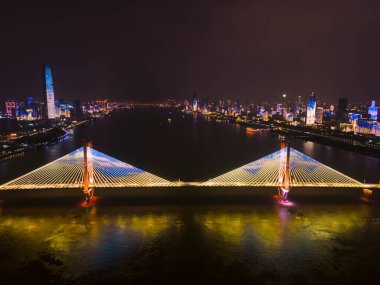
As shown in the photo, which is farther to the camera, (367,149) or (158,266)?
(367,149)

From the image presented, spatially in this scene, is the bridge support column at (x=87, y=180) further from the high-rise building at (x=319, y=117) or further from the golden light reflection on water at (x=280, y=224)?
the high-rise building at (x=319, y=117)

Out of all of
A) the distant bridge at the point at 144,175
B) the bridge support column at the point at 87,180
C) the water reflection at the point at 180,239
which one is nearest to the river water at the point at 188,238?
the water reflection at the point at 180,239

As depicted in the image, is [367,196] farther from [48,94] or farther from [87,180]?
[48,94]

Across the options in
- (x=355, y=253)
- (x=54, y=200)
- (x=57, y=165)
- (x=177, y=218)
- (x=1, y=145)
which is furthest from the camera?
(x=1, y=145)

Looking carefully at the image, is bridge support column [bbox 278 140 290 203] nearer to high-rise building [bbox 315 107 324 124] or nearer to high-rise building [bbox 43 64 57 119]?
high-rise building [bbox 315 107 324 124]

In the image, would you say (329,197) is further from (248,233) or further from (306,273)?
(306,273)

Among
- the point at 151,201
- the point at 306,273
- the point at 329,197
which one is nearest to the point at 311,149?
the point at 329,197

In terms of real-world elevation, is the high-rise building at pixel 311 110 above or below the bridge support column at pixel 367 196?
above

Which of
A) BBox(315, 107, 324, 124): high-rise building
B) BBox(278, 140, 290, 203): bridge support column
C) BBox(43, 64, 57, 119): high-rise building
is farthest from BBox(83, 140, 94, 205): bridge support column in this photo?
BBox(315, 107, 324, 124): high-rise building
